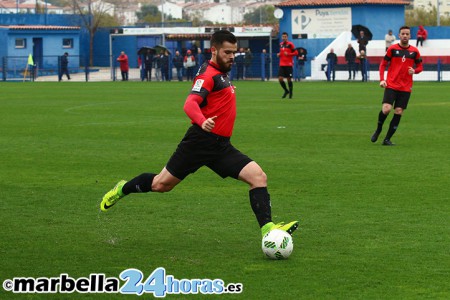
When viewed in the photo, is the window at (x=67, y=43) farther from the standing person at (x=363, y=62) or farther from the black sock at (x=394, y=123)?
the black sock at (x=394, y=123)

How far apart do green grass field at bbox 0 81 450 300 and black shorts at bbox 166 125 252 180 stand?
2.28 feet

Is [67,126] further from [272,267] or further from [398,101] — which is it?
[272,267]

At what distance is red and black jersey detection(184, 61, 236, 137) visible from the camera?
354 inches

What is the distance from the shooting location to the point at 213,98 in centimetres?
915

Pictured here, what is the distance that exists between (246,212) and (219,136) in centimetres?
219

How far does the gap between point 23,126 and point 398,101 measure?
9352 mm

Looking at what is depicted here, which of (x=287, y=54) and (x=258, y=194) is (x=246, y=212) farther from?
(x=287, y=54)

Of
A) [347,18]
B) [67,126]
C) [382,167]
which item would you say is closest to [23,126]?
[67,126]

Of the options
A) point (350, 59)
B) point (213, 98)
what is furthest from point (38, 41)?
point (213, 98)

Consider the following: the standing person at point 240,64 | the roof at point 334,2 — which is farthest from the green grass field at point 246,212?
the roof at point 334,2

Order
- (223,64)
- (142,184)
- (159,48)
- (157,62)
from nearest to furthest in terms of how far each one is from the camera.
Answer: (223,64)
(142,184)
(157,62)
(159,48)

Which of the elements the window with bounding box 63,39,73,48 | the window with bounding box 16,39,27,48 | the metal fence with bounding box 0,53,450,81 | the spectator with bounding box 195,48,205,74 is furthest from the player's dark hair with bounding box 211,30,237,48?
the window with bounding box 63,39,73,48

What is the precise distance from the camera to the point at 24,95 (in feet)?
131

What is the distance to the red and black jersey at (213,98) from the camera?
8992 mm
